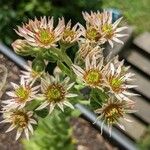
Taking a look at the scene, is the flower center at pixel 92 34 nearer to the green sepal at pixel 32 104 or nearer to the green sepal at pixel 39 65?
the green sepal at pixel 39 65

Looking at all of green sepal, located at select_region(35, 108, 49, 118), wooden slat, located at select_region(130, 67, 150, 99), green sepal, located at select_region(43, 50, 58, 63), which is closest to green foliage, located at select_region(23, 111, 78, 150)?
green sepal, located at select_region(35, 108, 49, 118)

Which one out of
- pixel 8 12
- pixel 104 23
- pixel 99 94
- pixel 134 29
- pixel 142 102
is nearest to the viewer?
pixel 99 94

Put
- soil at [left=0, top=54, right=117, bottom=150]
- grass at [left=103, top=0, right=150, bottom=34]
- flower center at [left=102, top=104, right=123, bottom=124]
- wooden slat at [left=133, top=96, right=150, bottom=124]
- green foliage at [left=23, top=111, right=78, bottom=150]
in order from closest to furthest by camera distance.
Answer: flower center at [left=102, top=104, right=123, bottom=124], green foliage at [left=23, top=111, right=78, bottom=150], soil at [left=0, top=54, right=117, bottom=150], wooden slat at [left=133, top=96, right=150, bottom=124], grass at [left=103, top=0, right=150, bottom=34]

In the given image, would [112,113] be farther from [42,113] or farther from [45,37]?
[45,37]

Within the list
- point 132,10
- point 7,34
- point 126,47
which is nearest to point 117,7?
point 132,10

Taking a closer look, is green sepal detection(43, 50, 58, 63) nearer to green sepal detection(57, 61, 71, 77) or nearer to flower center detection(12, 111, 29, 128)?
green sepal detection(57, 61, 71, 77)

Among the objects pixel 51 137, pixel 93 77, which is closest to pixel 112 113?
pixel 93 77

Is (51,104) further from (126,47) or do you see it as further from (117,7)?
(117,7)

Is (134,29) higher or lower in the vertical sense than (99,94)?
higher
